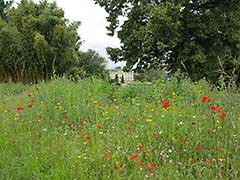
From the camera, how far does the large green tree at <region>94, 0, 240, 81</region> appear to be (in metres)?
16.8

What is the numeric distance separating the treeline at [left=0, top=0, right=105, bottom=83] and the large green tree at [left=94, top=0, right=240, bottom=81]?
2800 millimetres

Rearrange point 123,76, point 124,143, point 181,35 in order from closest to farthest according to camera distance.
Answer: point 124,143 < point 123,76 < point 181,35

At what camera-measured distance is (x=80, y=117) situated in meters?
5.77

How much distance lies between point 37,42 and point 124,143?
51.2 ft

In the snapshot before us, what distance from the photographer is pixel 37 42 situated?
61.5 ft

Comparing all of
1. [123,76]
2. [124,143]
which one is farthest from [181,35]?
[124,143]

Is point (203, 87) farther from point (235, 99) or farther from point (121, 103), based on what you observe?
point (235, 99)

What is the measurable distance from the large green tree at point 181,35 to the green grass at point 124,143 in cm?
1154

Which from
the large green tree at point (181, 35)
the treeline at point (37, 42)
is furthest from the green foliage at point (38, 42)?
the large green tree at point (181, 35)

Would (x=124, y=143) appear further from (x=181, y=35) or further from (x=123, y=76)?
(x=181, y=35)

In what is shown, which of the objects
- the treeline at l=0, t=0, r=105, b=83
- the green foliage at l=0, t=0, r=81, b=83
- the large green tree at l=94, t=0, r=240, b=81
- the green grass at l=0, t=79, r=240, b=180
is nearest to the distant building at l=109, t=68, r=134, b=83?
the large green tree at l=94, t=0, r=240, b=81

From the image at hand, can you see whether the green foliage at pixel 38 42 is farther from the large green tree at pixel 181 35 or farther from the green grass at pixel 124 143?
the green grass at pixel 124 143

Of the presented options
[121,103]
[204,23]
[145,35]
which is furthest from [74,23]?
[121,103]

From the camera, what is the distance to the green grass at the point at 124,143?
3.37 meters
